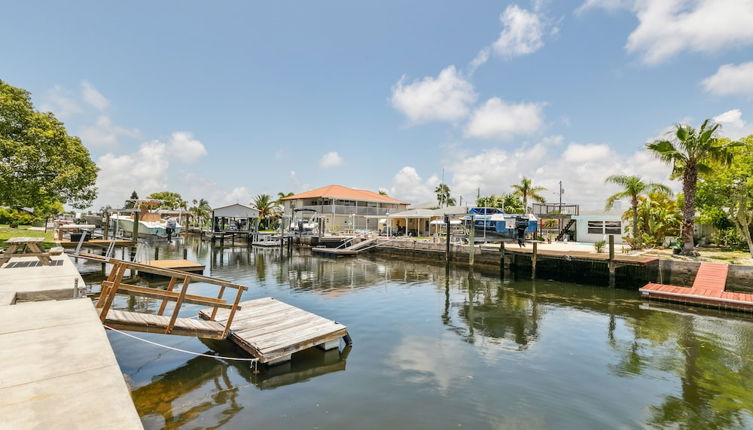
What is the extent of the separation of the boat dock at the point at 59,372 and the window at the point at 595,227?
131 feet

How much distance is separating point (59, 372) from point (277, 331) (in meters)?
5.80

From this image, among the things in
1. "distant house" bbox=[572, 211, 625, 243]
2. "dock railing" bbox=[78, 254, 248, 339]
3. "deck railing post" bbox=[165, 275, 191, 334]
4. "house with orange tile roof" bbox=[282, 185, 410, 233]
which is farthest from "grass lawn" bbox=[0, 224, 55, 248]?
"distant house" bbox=[572, 211, 625, 243]

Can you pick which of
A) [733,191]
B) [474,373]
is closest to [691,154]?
[733,191]

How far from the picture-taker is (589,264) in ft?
76.2

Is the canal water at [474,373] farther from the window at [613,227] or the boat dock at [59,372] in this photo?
the window at [613,227]

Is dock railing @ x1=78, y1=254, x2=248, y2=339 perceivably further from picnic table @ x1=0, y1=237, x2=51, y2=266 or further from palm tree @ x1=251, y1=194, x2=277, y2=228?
palm tree @ x1=251, y1=194, x2=277, y2=228

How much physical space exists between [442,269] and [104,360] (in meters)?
25.7

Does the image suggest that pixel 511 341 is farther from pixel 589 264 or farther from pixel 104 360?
pixel 589 264

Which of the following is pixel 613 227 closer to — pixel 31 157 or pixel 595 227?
pixel 595 227

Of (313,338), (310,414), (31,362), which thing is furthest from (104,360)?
(313,338)

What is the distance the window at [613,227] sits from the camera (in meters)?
34.2

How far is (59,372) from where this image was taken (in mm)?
3793

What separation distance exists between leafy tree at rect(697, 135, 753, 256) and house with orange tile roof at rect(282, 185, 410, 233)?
119 feet

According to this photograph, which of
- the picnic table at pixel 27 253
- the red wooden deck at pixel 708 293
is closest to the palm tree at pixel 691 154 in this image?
the red wooden deck at pixel 708 293
